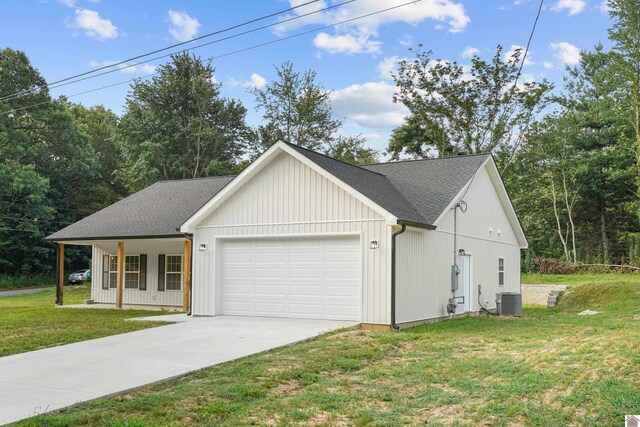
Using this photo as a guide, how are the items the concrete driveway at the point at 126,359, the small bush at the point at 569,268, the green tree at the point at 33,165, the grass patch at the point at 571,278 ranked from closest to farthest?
the concrete driveway at the point at 126,359, the grass patch at the point at 571,278, the small bush at the point at 569,268, the green tree at the point at 33,165

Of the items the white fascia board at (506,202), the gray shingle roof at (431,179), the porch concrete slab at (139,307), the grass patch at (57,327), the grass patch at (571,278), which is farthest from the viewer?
the grass patch at (571,278)

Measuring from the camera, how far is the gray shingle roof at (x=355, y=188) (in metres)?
13.3

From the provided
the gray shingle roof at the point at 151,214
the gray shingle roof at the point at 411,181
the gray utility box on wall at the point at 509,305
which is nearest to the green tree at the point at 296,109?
the gray shingle roof at the point at 151,214

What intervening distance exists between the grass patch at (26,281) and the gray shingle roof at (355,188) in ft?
52.3

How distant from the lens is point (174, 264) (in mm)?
19094

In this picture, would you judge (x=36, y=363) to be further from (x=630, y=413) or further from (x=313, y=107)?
(x=313, y=107)

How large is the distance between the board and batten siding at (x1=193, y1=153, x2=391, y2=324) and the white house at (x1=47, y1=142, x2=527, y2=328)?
24 mm

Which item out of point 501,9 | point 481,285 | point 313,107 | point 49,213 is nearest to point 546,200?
point 313,107

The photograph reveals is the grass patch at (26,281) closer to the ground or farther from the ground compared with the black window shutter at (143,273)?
closer to the ground

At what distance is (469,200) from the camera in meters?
15.9

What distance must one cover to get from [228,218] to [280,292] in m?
2.33

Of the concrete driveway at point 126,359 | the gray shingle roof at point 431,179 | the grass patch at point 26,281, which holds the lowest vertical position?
the grass patch at point 26,281

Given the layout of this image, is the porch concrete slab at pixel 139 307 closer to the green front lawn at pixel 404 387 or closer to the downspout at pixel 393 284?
the downspout at pixel 393 284

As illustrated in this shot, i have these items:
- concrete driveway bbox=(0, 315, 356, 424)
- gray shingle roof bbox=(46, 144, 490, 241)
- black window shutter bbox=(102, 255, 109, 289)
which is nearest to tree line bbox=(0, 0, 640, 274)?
gray shingle roof bbox=(46, 144, 490, 241)
